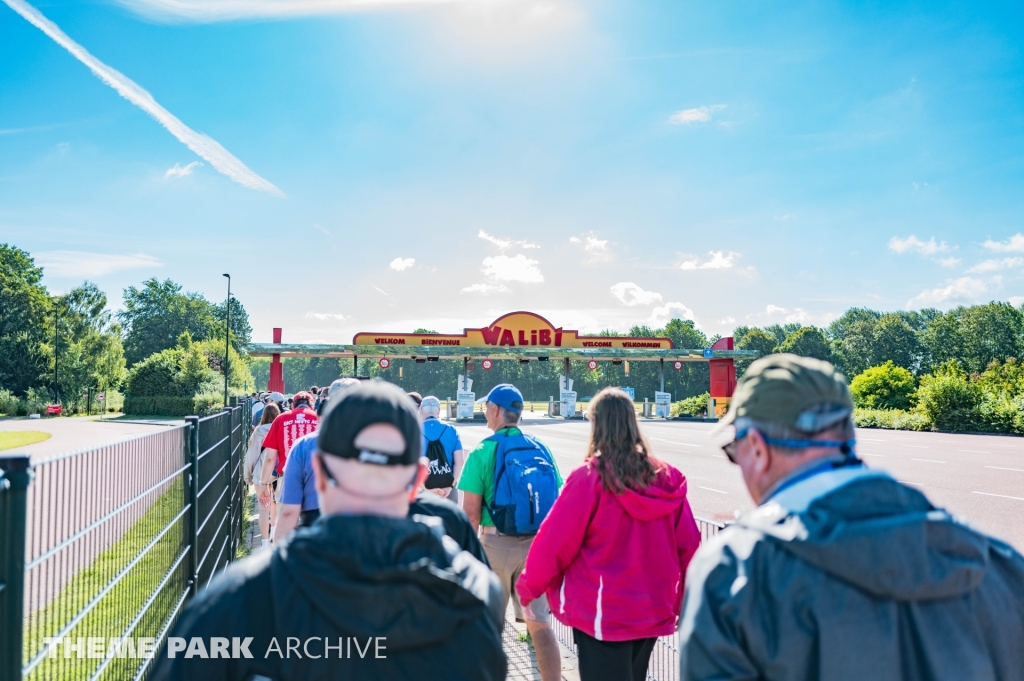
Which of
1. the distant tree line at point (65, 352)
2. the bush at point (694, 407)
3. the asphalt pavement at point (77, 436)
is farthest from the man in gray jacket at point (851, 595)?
the distant tree line at point (65, 352)

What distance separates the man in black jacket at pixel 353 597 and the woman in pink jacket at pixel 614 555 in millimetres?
1759

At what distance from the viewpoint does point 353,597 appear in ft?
5.16

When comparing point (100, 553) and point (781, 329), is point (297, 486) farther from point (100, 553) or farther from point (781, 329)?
point (781, 329)

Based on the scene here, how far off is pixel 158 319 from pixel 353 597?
125332 millimetres

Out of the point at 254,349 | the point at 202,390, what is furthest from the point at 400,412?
the point at 202,390

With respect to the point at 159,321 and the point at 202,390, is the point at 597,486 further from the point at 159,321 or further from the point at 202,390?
the point at 159,321

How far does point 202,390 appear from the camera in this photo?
52.4 m

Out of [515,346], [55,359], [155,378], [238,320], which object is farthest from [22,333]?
[238,320]

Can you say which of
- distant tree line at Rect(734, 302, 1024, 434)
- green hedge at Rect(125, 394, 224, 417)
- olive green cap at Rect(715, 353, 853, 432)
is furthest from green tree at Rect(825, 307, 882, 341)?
olive green cap at Rect(715, 353, 853, 432)

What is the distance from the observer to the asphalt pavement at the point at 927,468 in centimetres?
1177

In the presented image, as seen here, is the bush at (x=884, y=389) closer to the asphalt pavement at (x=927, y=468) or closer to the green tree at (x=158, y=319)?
the asphalt pavement at (x=927, y=468)

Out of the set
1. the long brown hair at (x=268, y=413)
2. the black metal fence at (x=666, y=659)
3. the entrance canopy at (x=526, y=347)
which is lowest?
the black metal fence at (x=666, y=659)

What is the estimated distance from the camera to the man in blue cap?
4641mm

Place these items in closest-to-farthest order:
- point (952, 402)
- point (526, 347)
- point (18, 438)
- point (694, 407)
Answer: point (18, 438) → point (952, 402) → point (526, 347) → point (694, 407)
